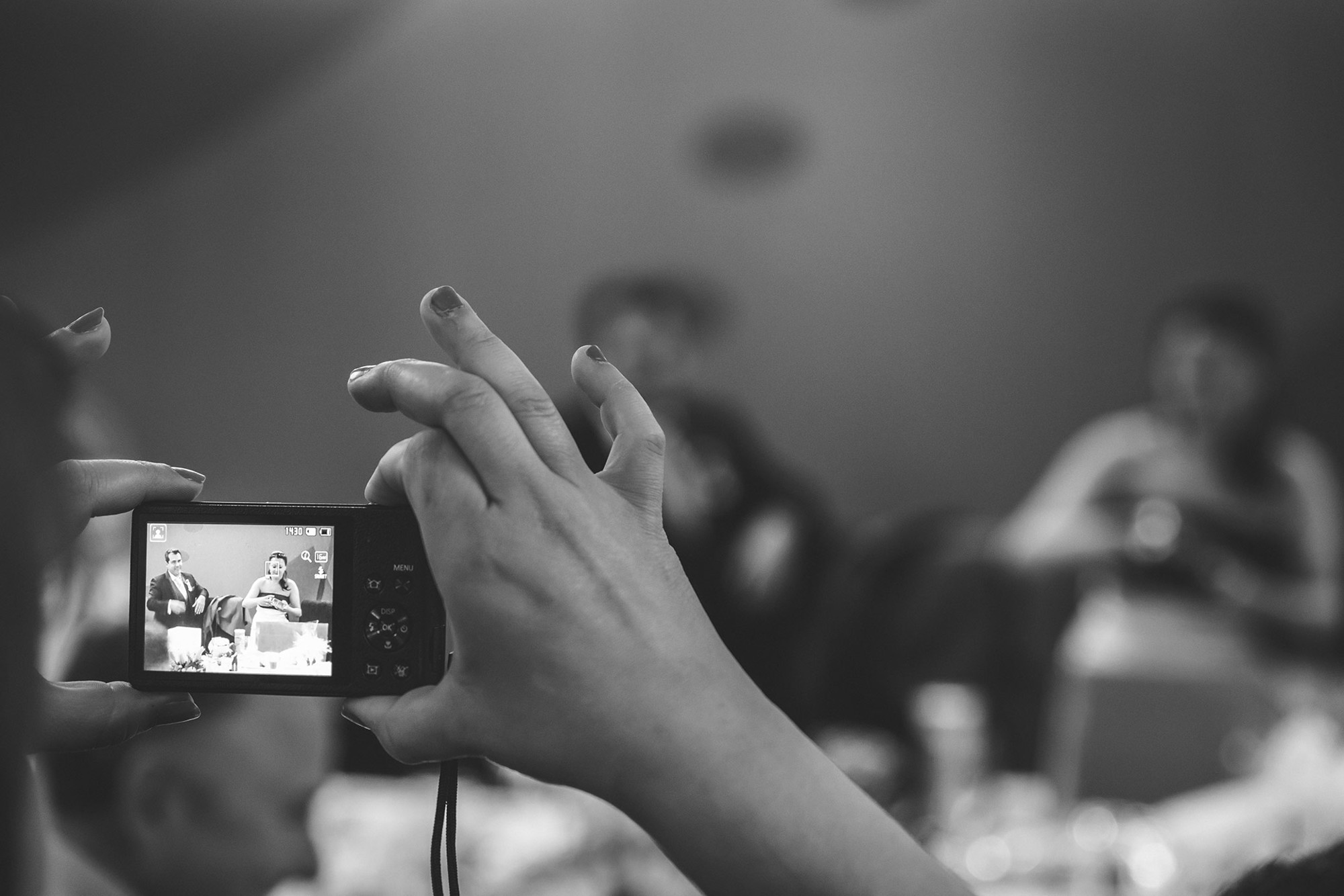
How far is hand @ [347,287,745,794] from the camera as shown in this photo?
41 centimetres

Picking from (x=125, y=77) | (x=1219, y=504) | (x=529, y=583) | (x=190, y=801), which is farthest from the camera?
(x=125, y=77)

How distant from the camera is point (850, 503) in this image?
3.32 meters

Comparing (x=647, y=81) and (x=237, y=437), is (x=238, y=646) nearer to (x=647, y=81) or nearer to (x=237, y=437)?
(x=237, y=437)

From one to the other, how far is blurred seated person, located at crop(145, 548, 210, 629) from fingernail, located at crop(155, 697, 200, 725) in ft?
0.13

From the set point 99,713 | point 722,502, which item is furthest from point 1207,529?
point 99,713

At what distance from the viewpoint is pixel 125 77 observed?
305 centimetres

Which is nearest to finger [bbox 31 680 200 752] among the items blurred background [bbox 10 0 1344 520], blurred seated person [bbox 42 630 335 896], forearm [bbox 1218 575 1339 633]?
blurred seated person [bbox 42 630 335 896]

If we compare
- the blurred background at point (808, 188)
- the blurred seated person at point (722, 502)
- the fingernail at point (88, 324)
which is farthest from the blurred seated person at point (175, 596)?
the blurred background at point (808, 188)

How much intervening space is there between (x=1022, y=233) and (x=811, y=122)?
0.77 m

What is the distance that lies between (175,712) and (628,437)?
0.87ft

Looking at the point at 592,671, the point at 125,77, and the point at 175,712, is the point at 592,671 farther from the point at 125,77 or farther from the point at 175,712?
the point at 125,77

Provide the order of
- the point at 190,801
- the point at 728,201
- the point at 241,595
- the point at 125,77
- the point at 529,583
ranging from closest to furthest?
1. the point at 529,583
2. the point at 241,595
3. the point at 190,801
4. the point at 125,77
5. the point at 728,201

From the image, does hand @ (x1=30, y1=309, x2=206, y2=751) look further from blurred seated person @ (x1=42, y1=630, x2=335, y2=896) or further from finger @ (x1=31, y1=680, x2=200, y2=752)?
blurred seated person @ (x1=42, y1=630, x2=335, y2=896)

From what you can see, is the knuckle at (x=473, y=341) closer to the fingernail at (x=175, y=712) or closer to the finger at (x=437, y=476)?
the finger at (x=437, y=476)
